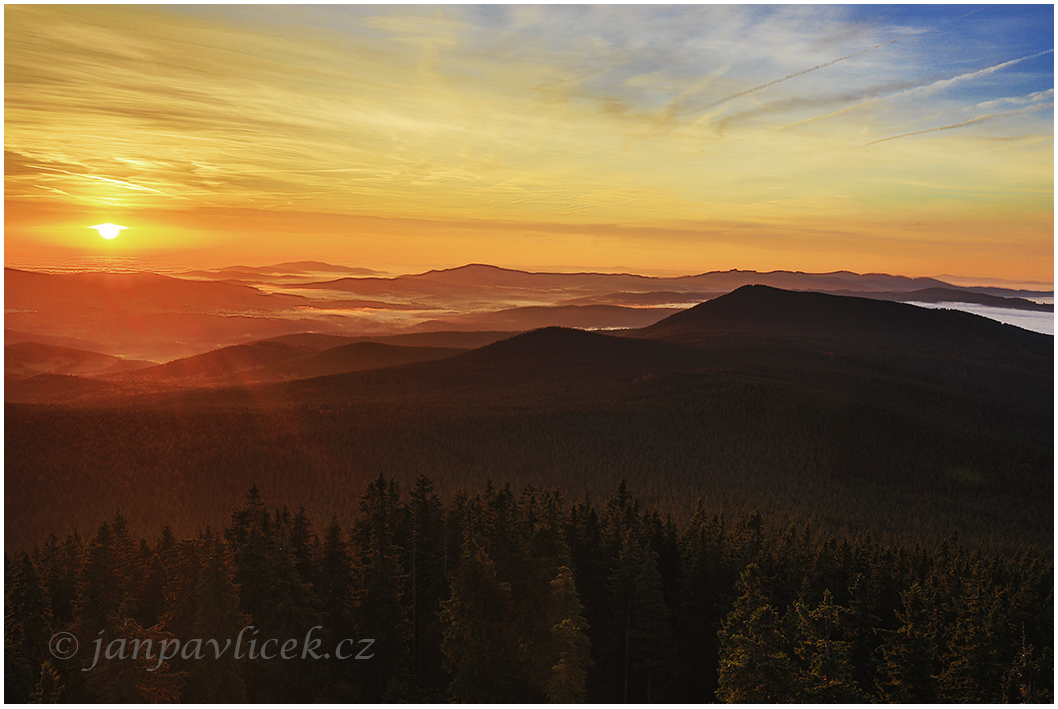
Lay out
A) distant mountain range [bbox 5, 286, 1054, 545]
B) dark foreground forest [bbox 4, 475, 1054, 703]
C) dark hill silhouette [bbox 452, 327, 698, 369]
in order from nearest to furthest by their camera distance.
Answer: dark foreground forest [bbox 4, 475, 1054, 703], distant mountain range [bbox 5, 286, 1054, 545], dark hill silhouette [bbox 452, 327, 698, 369]

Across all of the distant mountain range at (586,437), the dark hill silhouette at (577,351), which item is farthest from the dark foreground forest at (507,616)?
the dark hill silhouette at (577,351)

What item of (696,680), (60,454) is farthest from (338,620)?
(60,454)

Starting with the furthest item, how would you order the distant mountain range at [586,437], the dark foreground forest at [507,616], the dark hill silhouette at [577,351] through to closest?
the dark hill silhouette at [577,351] → the distant mountain range at [586,437] → the dark foreground forest at [507,616]

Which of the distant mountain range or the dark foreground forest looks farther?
the distant mountain range

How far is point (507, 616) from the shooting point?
3459 cm

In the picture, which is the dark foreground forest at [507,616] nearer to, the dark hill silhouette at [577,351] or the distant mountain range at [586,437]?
the distant mountain range at [586,437]

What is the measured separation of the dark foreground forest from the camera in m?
28.3

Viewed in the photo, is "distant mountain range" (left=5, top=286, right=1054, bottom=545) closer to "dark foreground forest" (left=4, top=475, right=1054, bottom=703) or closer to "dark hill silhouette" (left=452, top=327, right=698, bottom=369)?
"dark hill silhouette" (left=452, top=327, right=698, bottom=369)

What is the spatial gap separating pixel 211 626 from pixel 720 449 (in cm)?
8410

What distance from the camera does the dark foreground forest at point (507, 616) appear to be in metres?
28.3

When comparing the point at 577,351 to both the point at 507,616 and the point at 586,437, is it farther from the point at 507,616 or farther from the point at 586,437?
the point at 507,616

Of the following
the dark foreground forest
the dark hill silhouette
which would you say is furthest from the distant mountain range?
the dark foreground forest

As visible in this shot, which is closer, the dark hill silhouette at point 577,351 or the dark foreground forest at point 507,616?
the dark foreground forest at point 507,616

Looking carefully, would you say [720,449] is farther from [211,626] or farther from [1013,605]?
[211,626]
